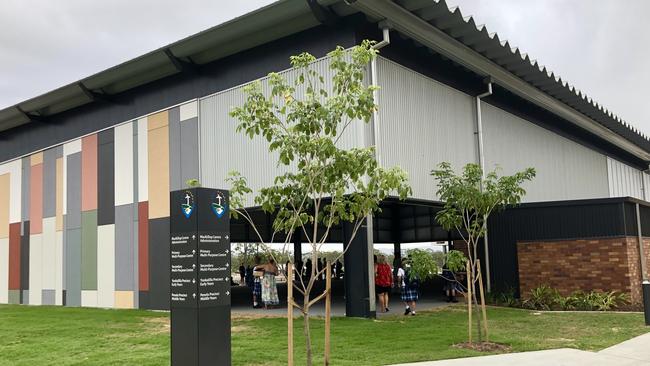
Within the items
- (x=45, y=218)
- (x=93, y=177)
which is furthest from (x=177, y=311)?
(x=45, y=218)

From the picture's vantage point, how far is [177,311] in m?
7.62

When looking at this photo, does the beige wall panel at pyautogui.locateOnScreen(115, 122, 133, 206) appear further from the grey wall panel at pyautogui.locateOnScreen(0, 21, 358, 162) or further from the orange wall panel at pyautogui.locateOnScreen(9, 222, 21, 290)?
the orange wall panel at pyautogui.locateOnScreen(9, 222, 21, 290)

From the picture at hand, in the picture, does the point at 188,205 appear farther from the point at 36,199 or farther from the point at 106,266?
the point at 36,199

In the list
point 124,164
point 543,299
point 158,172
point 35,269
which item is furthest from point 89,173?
point 543,299

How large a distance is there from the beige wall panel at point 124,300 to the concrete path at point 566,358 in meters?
13.9

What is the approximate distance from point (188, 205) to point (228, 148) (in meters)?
11.1

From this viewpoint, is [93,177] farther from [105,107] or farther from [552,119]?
[552,119]

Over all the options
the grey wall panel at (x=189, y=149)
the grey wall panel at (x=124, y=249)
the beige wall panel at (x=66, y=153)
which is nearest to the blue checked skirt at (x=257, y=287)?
the grey wall panel at (x=189, y=149)

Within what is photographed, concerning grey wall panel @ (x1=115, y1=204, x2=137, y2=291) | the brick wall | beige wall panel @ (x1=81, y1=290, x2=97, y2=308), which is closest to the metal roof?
grey wall panel @ (x1=115, y1=204, x2=137, y2=291)

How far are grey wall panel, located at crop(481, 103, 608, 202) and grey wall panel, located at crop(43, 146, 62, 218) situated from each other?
16.6 meters

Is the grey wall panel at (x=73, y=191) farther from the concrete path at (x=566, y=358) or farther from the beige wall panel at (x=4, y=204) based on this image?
the concrete path at (x=566, y=358)

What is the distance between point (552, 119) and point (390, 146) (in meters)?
13.1

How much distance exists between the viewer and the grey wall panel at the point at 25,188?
84.6ft

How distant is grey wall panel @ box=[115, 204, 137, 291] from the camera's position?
68.7 ft
